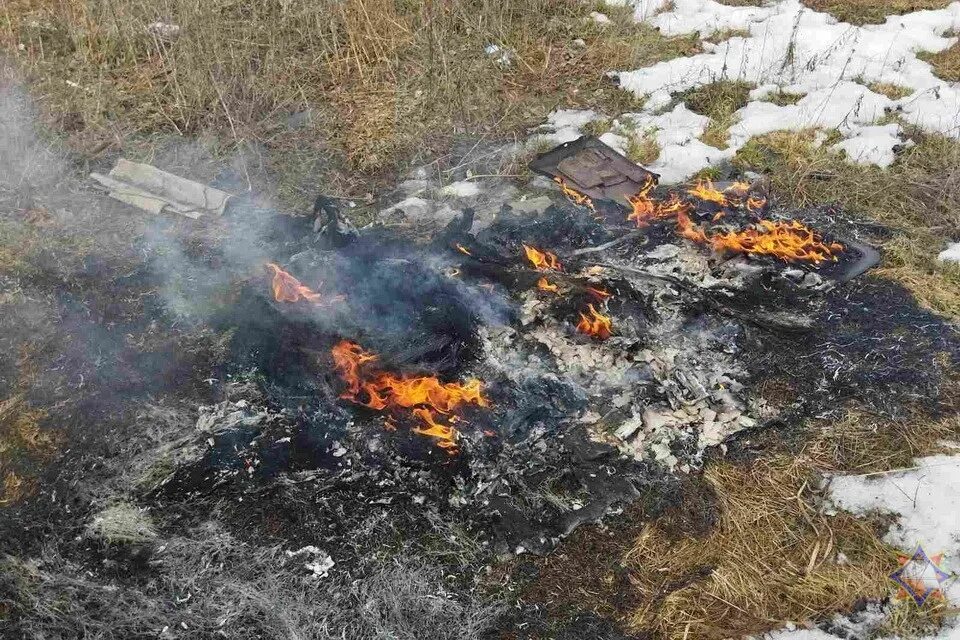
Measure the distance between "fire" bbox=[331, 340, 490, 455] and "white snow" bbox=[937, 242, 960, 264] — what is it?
351 centimetres

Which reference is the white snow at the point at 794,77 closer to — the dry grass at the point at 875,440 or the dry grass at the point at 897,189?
the dry grass at the point at 897,189

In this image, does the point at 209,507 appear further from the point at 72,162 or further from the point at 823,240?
the point at 823,240

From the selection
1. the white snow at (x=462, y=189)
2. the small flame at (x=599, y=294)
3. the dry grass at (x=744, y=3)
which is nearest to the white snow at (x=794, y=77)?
the dry grass at (x=744, y=3)

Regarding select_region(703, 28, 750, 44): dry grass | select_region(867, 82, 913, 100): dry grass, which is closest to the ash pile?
select_region(867, 82, 913, 100): dry grass

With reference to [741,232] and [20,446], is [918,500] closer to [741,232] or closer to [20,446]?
[741,232]

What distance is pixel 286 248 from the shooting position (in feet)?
16.5

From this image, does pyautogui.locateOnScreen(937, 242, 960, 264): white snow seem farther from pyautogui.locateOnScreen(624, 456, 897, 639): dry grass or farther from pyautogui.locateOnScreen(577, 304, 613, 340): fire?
pyautogui.locateOnScreen(577, 304, 613, 340): fire

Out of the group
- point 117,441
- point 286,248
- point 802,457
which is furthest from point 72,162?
point 802,457

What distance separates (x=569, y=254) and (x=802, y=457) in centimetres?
208

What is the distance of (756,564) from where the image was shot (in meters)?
3.10

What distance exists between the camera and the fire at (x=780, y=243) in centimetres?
475

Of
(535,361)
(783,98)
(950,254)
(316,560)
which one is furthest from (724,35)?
(316,560)

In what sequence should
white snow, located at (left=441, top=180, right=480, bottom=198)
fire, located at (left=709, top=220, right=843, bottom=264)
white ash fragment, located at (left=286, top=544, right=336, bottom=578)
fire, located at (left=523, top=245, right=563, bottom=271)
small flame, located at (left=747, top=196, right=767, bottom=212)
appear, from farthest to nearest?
white snow, located at (left=441, top=180, right=480, bottom=198) < small flame, located at (left=747, top=196, right=767, bottom=212) < fire, located at (left=709, top=220, right=843, bottom=264) < fire, located at (left=523, top=245, right=563, bottom=271) < white ash fragment, located at (left=286, top=544, right=336, bottom=578)

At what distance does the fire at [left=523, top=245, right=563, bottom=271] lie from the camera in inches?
183
